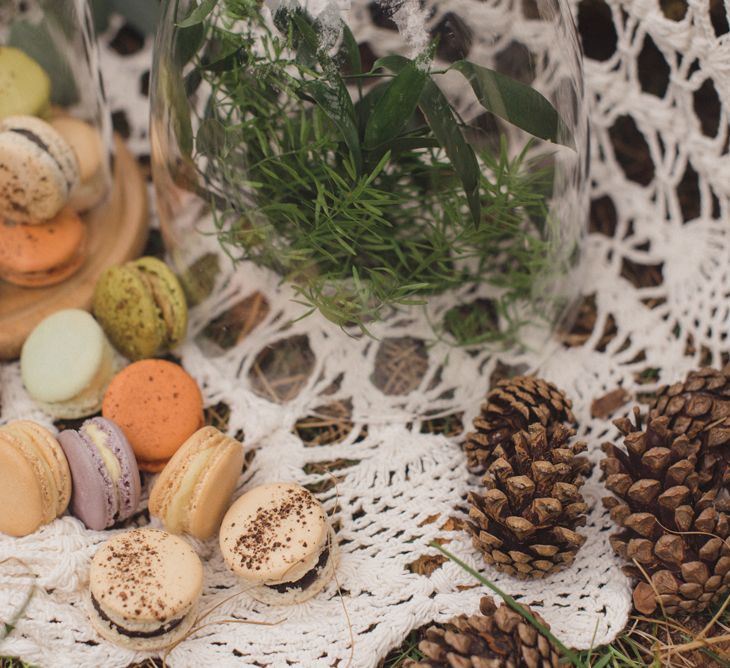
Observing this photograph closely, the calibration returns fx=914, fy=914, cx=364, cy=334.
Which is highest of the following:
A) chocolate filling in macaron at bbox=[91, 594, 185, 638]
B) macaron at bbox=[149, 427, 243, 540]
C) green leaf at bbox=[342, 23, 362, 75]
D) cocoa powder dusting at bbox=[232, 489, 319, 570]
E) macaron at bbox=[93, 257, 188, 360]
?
green leaf at bbox=[342, 23, 362, 75]

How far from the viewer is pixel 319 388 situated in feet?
3.56

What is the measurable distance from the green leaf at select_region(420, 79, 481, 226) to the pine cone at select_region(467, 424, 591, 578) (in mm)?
259

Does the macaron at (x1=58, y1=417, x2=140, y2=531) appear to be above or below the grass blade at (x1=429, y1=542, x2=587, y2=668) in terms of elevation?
above

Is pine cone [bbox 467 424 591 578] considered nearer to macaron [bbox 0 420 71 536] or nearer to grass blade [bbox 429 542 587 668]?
grass blade [bbox 429 542 587 668]

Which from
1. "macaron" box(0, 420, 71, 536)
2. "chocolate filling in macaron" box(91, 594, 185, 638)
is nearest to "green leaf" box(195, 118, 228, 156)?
"macaron" box(0, 420, 71, 536)

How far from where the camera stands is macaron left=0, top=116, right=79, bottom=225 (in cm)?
103

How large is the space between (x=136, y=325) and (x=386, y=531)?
1.22 feet

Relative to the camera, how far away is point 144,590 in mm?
855

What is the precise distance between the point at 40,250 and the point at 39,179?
0.31ft

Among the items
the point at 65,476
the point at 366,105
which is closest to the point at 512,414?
the point at 366,105

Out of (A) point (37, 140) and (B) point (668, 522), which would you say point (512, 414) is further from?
(A) point (37, 140)

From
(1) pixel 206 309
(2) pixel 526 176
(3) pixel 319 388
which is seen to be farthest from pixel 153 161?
(2) pixel 526 176

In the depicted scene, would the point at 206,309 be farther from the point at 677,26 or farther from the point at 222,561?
the point at 677,26

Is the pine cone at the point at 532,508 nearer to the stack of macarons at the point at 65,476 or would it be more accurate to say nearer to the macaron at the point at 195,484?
the macaron at the point at 195,484
